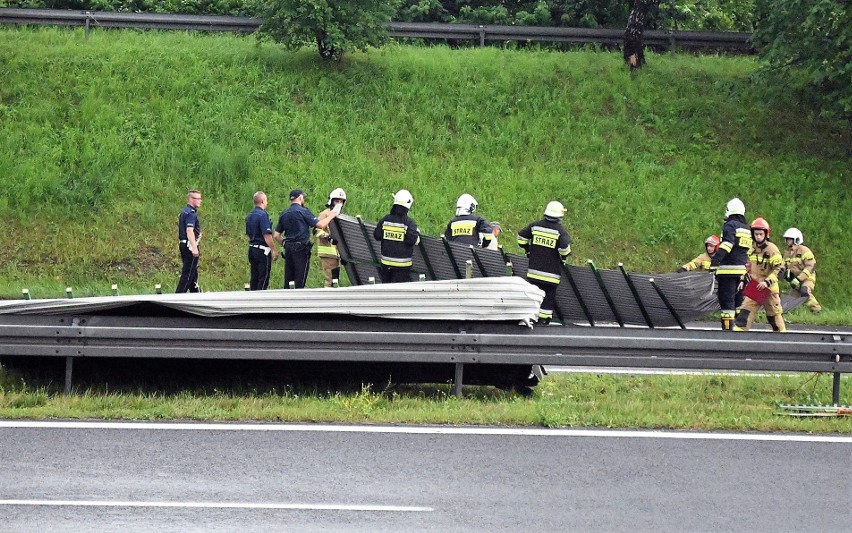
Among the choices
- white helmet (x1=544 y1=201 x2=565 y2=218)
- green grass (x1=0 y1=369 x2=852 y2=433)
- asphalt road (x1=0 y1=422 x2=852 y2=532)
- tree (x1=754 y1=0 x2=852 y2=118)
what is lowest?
green grass (x1=0 y1=369 x2=852 y2=433)

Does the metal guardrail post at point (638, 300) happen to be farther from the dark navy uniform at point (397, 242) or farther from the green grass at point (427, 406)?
the dark navy uniform at point (397, 242)

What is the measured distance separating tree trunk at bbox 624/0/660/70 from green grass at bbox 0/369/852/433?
1577 cm

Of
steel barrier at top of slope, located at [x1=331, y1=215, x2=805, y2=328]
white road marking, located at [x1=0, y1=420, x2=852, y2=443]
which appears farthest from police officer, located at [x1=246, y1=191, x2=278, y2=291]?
white road marking, located at [x1=0, y1=420, x2=852, y2=443]

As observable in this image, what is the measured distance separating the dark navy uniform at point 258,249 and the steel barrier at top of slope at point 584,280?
1.13 metres

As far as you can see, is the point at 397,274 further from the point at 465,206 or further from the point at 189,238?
the point at 189,238

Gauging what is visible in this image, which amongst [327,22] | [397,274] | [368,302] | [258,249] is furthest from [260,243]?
[327,22]

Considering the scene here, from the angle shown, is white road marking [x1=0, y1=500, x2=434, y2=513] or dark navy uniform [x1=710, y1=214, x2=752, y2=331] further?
dark navy uniform [x1=710, y1=214, x2=752, y2=331]

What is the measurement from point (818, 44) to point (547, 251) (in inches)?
475

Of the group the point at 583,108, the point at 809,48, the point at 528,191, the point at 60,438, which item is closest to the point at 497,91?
the point at 583,108

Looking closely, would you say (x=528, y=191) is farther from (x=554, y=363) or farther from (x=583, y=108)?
(x=554, y=363)

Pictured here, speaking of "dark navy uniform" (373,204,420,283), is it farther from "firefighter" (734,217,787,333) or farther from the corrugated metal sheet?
"firefighter" (734,217,787,333)

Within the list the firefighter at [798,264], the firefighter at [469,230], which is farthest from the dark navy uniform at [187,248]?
the firefighter at [798,264]

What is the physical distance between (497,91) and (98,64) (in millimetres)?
8310

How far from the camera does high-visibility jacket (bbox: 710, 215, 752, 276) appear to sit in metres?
13.8
